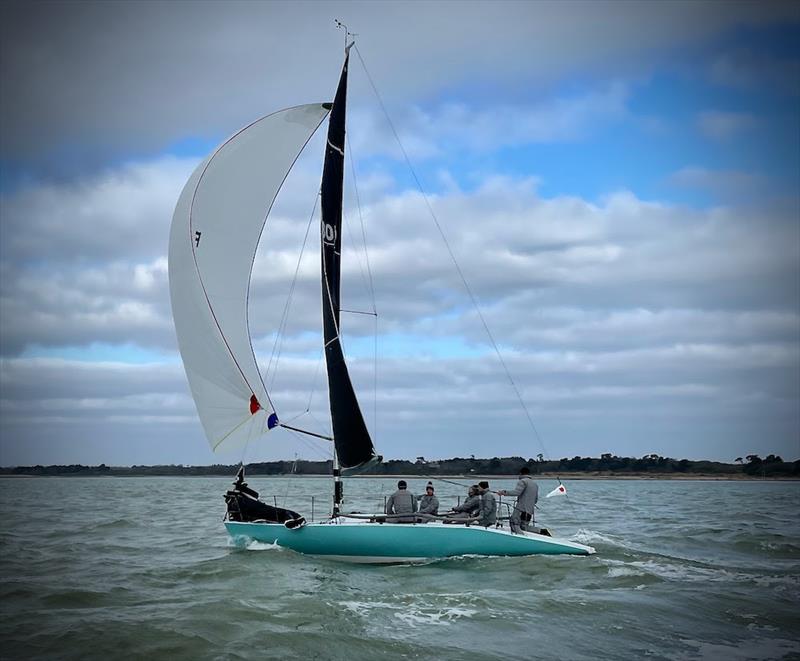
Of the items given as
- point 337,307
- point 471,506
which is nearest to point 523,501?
point 471,506

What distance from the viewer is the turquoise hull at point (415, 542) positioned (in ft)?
48.0

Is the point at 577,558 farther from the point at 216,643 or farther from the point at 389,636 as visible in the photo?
the point at 216,643

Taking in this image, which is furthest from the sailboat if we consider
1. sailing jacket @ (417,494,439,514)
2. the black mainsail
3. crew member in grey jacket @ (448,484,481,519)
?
crew member in grey jacket @ (448,484,481,519)

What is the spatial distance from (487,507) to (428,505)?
1.23m

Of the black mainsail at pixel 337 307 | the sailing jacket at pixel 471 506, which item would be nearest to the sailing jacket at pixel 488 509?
the sailing jacket at pixel 471 506

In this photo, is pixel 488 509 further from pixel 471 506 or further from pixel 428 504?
pixel 428 504

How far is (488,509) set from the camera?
15.5 m

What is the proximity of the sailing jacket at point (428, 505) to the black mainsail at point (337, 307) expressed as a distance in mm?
1305

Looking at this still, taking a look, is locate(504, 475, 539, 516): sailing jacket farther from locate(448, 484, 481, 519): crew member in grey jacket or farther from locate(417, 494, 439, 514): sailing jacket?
locate(417, 494, 439, 514): sailing jacket

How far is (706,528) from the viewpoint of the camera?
78.9ft

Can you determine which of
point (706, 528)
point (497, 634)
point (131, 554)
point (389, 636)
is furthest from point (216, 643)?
point (706, 528)

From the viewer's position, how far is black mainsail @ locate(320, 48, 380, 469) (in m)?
16.3

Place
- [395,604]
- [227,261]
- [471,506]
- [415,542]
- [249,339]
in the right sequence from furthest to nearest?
[227,261], [249,339], [471,506], [415,542], [395,604]

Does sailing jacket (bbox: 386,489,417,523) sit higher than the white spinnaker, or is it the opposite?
the white spinnaker
